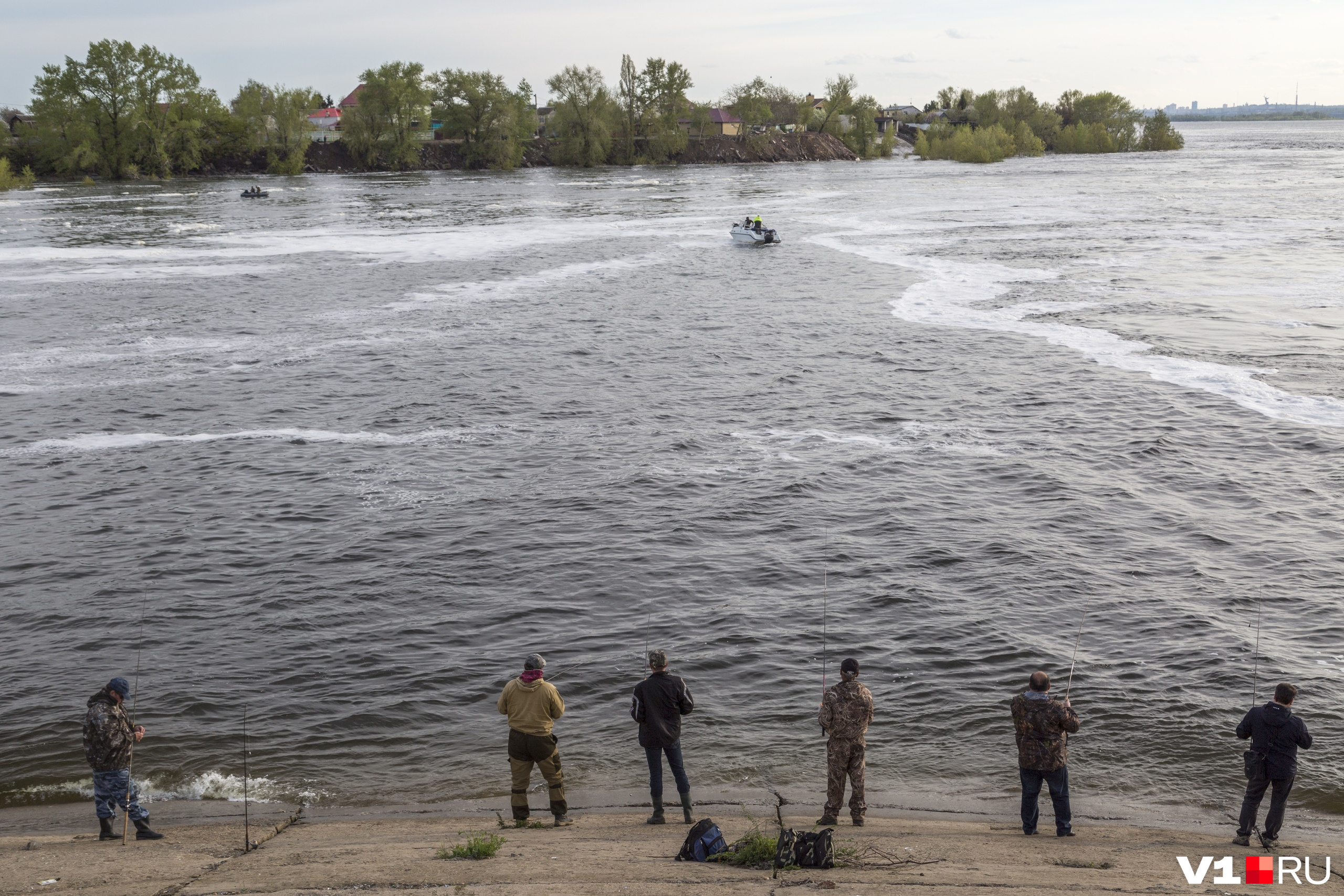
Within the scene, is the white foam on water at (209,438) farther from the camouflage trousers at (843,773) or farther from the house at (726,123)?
the house at (726,123)

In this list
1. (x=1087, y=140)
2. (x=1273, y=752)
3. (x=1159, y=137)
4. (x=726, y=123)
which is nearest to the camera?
(x=1273, y=752)

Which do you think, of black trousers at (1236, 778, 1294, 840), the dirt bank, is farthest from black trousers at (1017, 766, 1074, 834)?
black trousers at (1236, 778, 1294, 840)

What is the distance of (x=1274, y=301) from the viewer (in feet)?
132

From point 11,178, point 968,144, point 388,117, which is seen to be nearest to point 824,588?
point 11,178

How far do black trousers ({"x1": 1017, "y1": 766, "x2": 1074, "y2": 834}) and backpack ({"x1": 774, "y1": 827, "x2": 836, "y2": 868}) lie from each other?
2.27m

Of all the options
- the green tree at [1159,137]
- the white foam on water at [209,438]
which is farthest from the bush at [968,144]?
the white foam on water at [209,438]

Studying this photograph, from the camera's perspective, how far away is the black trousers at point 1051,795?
415 inches

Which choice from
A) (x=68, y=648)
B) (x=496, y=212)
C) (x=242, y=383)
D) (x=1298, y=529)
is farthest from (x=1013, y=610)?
(x=496, y=212)

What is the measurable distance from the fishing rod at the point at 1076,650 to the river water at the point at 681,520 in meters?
0.18

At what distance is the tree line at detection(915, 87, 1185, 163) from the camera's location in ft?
550

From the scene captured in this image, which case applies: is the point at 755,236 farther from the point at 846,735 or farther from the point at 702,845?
the point at 702,845

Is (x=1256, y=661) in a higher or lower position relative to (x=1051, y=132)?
lower

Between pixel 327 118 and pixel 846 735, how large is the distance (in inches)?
7569

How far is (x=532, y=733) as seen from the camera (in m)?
11.0
